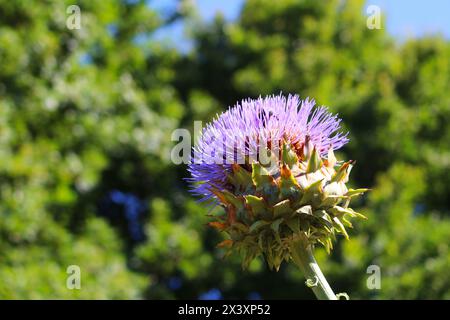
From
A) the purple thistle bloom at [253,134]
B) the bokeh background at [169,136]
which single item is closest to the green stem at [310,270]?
the purple thistle bloom at [253,134]

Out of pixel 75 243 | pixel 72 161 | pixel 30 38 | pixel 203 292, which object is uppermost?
pixel 30 38

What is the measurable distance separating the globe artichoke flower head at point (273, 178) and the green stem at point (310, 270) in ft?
0.07

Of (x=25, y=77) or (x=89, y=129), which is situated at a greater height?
(x=25, y=77)

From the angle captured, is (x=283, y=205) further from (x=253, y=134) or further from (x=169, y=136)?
(x=169, y=136)

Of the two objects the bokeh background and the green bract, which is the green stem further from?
the bokeh background

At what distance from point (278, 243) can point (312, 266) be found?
0.54ft

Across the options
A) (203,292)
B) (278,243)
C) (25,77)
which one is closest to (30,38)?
(25,77)

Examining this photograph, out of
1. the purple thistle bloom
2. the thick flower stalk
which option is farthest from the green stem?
the purple thistle bloom

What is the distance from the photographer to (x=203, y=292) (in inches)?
305

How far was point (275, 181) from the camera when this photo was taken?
2518mm

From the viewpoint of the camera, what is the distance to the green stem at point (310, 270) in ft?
7.14

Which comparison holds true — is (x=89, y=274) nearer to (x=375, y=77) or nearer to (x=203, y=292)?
(x=203, y=292)

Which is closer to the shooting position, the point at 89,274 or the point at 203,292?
the point at 89,274

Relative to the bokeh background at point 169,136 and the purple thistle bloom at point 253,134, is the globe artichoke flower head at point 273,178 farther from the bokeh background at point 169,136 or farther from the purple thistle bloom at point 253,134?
the bokeh background at point 169,136
